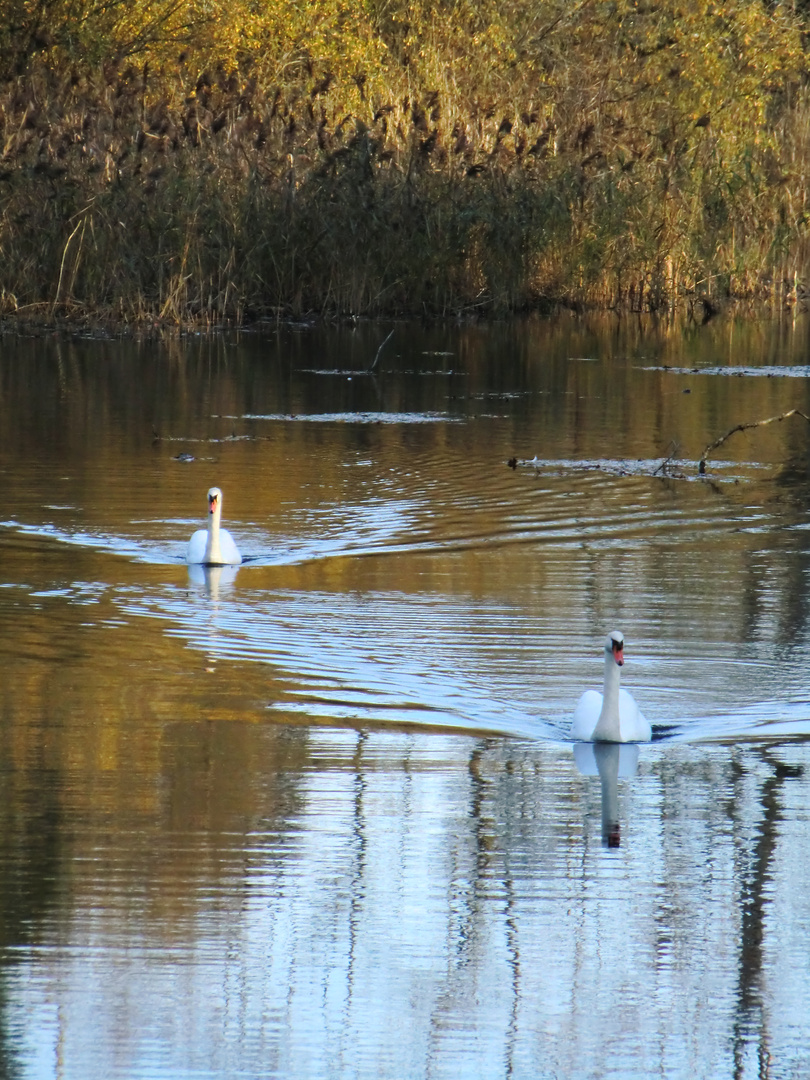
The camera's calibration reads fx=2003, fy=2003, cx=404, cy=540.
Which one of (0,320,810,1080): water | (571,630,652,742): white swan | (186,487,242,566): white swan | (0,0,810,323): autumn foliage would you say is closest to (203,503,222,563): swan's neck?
(186,487,242,566): white swan

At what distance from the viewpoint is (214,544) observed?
963cm

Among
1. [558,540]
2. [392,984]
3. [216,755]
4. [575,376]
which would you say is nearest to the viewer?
[392,984]

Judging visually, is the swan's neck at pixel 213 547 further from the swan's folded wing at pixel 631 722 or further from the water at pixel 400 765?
the swan's folded wing at pixel 631 722

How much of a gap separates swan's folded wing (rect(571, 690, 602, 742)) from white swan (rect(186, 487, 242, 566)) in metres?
3.29

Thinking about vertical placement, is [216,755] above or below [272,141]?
below

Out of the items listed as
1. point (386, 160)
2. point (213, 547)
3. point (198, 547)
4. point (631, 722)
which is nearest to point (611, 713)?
point (631, 722)

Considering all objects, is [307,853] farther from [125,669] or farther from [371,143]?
[371,143]

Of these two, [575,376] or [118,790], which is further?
[575,376]

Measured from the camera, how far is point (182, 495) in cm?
1169

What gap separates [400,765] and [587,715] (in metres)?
0.74

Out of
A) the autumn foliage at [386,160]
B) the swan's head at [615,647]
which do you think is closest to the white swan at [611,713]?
the swan's head at [615,647]

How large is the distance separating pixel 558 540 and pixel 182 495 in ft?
8.15

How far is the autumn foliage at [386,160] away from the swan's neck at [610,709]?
15.2 metres

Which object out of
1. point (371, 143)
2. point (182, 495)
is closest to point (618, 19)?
point (371, 143)
